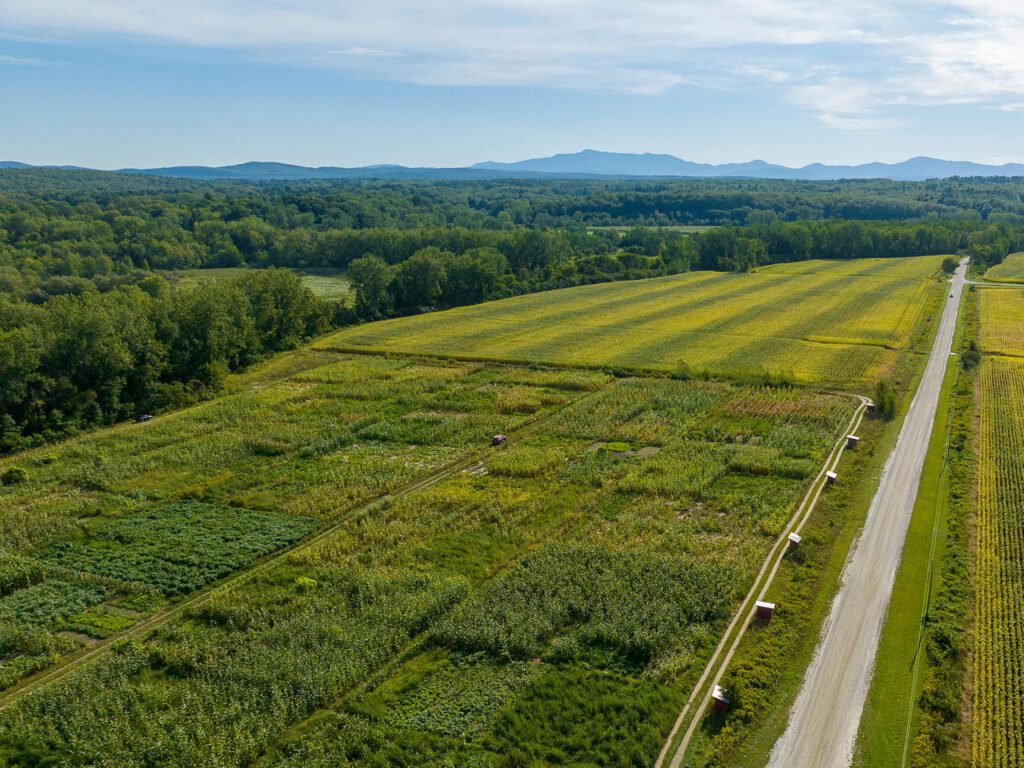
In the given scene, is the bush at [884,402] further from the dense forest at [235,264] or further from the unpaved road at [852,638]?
the dense forest at [235,264]

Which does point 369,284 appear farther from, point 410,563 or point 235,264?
point 410,563

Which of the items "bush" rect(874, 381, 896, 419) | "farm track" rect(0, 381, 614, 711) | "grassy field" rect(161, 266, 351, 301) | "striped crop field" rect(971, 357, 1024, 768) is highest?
"grassy field" rect(161, 266, 351, 301)

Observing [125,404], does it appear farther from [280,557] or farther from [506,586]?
[506,586]

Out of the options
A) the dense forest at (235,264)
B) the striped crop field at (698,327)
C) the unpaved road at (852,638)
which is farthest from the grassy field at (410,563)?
the dense forest at (235,264)

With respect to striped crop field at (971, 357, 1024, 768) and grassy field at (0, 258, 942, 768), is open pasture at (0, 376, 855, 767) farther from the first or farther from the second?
striped crop field at (971, 357, 1024, 768)

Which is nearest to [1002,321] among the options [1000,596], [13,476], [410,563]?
[1000,596]

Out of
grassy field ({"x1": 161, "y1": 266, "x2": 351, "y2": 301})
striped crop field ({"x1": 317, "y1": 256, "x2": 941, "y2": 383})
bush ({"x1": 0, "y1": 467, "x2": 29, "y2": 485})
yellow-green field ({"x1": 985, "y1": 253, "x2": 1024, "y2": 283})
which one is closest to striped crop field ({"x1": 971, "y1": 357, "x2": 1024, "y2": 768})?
striped crop field ({"x1": 317, "y1": 256, "x2": 941, "y2": 383})
